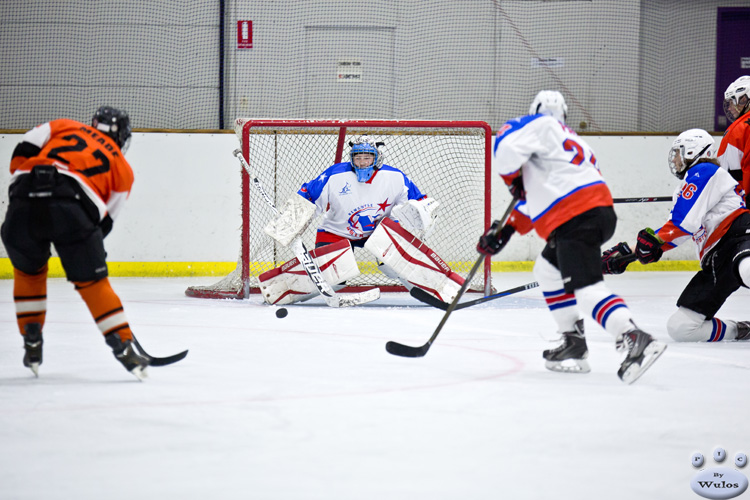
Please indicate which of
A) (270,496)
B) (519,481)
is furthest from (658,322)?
(270,496)

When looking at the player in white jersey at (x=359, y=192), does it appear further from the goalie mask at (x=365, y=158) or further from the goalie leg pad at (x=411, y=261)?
the goalie leg pad at (x=411, y=261)

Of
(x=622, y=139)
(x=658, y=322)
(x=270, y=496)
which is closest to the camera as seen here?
(x=270, y=496)

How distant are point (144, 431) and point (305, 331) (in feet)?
6.23

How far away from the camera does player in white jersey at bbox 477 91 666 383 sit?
2.67 m

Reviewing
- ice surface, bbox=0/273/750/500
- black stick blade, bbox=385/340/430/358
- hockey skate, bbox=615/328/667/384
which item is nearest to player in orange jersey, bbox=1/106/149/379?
ice surface, bbox=0/273/750/500

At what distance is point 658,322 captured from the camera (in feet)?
14.5

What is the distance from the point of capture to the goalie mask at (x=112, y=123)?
2832 millimetres

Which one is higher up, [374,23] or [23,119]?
[374,23]

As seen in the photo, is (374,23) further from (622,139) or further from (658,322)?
(658,322)

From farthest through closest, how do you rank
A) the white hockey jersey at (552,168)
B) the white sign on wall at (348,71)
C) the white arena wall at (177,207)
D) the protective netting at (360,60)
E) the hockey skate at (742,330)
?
the white sign on wall at (348,71), the protective netting at (360,60), the white arena wall at (177,207), the hockey skate at (742,330), the white hockey jersey at (552,168)

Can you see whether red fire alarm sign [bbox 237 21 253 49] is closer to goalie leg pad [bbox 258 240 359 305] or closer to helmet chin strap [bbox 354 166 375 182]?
helmet chin strap [bbox 354 166 375 182]

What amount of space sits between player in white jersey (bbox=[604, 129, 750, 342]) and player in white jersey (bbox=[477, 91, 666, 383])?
88 centimetres

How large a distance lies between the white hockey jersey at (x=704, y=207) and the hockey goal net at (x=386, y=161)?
5.92ft

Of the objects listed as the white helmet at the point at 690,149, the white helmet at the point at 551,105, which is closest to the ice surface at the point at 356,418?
the white helmet at the point at 690,149
